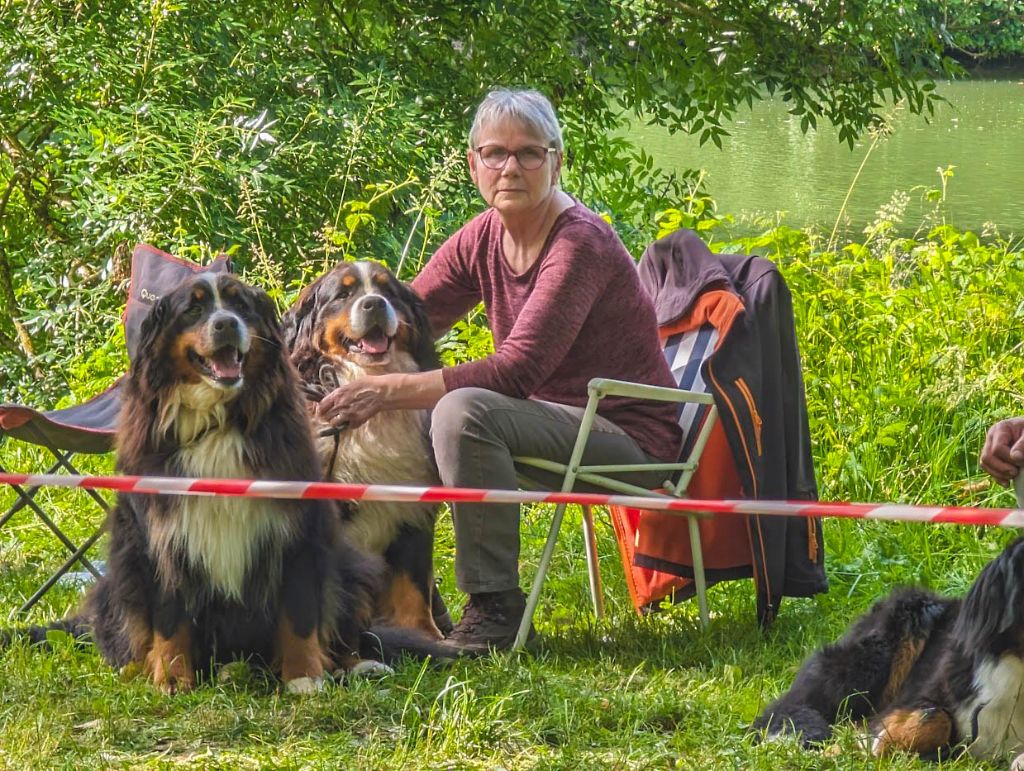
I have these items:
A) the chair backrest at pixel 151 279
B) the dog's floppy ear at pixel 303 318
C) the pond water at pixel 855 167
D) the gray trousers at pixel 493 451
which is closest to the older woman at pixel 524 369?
the gray trousers at pixel 493 451

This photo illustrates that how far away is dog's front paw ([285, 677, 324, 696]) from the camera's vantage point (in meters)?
3.41

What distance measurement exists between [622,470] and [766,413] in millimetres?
488

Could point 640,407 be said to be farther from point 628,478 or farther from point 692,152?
point 692,152

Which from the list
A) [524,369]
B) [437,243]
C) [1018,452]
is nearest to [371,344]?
[524,369]

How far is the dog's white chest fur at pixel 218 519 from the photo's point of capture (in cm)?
346

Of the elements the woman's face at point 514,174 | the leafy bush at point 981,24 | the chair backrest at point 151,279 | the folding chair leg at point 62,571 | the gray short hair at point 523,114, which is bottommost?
the folding chair leg at point 62,571

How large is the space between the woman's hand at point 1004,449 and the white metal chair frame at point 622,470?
1233 mm

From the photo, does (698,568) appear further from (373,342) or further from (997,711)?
(997,711)

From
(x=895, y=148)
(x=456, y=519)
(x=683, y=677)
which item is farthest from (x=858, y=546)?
(x=895, y=148)

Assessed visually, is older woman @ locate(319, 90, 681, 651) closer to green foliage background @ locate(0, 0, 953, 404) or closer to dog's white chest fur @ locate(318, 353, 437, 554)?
dog's white chest fur @ locate(318, 353, 437, 554)

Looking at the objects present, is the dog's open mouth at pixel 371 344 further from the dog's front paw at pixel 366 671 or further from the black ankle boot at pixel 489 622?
the dog's front paw at pixel 366 671

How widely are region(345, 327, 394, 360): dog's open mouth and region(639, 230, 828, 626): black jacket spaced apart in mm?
940

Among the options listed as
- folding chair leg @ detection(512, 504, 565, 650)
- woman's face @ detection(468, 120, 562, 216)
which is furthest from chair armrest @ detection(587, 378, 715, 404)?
woman's face @ detection(468, 120, 562, 216)

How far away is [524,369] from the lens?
149 inches
